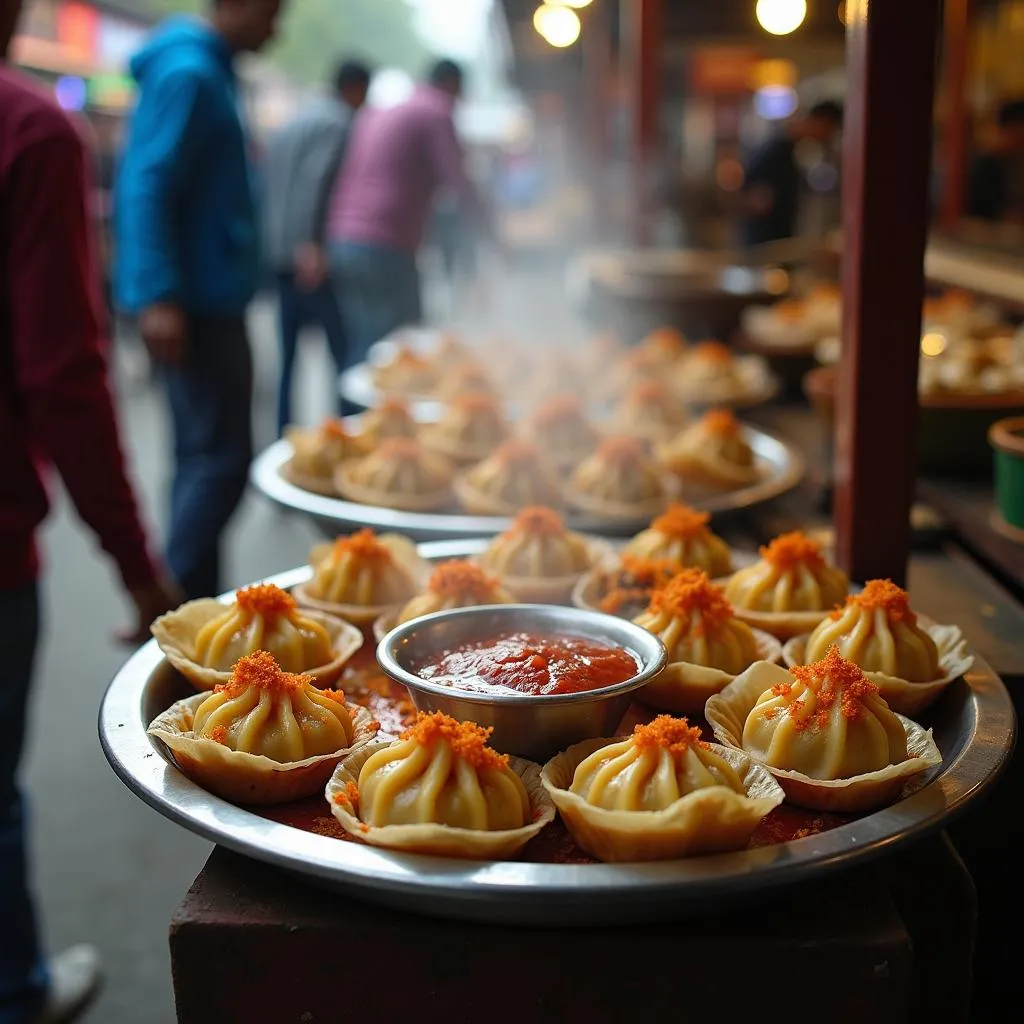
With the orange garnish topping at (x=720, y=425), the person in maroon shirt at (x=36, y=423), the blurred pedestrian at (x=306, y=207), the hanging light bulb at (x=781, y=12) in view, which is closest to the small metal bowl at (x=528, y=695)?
the person in maroon shirt at (x=36, y=423)

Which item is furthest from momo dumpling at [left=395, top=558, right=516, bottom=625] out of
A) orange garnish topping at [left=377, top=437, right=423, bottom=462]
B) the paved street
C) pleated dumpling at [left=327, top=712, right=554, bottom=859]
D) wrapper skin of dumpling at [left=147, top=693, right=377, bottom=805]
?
the paved street

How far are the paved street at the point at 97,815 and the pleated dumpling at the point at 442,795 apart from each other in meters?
1.91

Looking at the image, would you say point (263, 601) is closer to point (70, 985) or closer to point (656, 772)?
point (656, 772)

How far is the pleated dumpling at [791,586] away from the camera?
7.09 feet

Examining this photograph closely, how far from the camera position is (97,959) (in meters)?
3.16

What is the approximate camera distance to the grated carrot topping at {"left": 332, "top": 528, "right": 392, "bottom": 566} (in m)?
2.35

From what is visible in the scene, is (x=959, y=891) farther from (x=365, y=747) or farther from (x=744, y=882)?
(x=365, y=747)

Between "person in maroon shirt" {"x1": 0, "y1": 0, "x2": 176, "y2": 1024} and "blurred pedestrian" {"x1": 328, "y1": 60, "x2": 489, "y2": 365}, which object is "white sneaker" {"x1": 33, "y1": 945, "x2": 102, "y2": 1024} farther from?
"blurred pedestrian" {"x1": 328, "y1": 60, "x2": 489, "y2": 365}

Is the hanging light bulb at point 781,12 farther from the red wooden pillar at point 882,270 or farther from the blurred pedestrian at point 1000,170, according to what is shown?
the blurred pedestrian at point 1000,170

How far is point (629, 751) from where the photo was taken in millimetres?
1521

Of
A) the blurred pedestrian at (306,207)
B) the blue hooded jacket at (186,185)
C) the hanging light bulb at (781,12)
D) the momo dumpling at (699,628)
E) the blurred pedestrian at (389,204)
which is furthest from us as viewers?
the blurred pedestrian at (306,207)

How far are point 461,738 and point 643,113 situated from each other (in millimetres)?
7656

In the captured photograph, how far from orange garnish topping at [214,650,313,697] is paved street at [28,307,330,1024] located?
5.82ft

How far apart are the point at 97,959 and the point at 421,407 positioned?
7.55 ft
